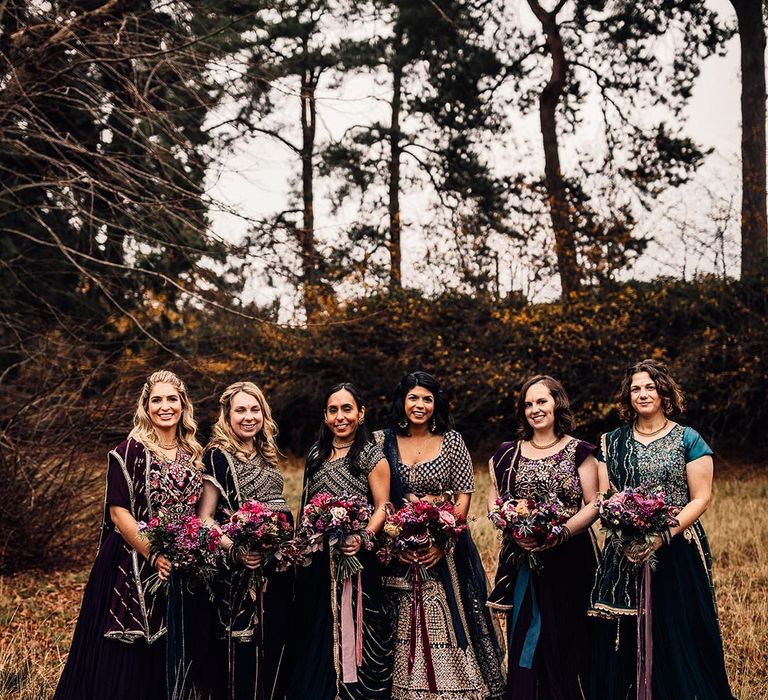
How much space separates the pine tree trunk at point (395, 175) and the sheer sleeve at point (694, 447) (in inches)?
487

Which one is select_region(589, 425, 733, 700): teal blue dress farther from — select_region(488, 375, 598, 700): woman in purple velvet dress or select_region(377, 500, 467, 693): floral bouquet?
select_region(377, 500, 467, 693): floral bouquet

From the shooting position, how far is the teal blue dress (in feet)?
15.0

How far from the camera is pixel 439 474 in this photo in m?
5.10

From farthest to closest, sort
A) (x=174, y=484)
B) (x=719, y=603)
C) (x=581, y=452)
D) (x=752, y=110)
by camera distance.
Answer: (x=752, y=110) → (x=719, y=603) → (x=581, y=452) → (x=174, y=484)

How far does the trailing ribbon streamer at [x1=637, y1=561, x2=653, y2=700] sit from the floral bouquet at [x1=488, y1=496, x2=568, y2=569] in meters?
0.49

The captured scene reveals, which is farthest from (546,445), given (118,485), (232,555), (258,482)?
(118,485)

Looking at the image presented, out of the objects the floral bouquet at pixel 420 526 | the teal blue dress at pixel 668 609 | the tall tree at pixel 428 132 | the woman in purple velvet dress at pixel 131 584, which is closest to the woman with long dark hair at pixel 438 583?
the floral bouquet at pixel 420 526

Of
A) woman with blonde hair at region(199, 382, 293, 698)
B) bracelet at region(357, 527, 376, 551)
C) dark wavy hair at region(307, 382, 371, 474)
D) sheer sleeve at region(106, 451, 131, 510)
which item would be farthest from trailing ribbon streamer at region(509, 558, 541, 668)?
sheer sleeve at region(106, 451, 131, 510)

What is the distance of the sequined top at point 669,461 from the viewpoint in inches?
186

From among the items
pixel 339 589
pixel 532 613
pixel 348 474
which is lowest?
pixel 532 613

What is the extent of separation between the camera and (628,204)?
16.3 m

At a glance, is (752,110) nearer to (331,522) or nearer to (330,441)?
(330,441)

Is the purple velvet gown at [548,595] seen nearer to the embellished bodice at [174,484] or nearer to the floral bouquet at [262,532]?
the floral bouquet at [262,532]

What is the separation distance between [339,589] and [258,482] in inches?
28.8
